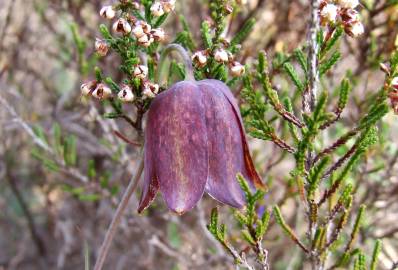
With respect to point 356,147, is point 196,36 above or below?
above

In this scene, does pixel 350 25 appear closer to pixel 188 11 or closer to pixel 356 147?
pixel 356 147

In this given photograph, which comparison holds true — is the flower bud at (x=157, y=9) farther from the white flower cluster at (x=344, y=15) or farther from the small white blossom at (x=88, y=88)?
the white flower cluster at (x=344, y=15)

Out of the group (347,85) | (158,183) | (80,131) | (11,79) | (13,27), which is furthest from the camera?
(13,27)

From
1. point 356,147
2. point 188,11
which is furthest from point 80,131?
point 356,147

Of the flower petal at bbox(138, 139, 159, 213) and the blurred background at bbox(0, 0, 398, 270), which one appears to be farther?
the blurred background at bbox(0, 0, 398, 270)

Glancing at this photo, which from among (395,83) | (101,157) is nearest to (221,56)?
(395,83)

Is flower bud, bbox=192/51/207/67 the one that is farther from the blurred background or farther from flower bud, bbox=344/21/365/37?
the blurred background

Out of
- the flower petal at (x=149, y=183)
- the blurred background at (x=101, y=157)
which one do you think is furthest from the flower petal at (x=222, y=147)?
the blurred background at (x=101, y=157)

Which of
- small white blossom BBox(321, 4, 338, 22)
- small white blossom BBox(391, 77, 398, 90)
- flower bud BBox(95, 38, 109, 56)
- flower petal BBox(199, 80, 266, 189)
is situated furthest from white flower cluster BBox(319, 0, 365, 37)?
flower bud BBox(95, 38, 109, 56)
